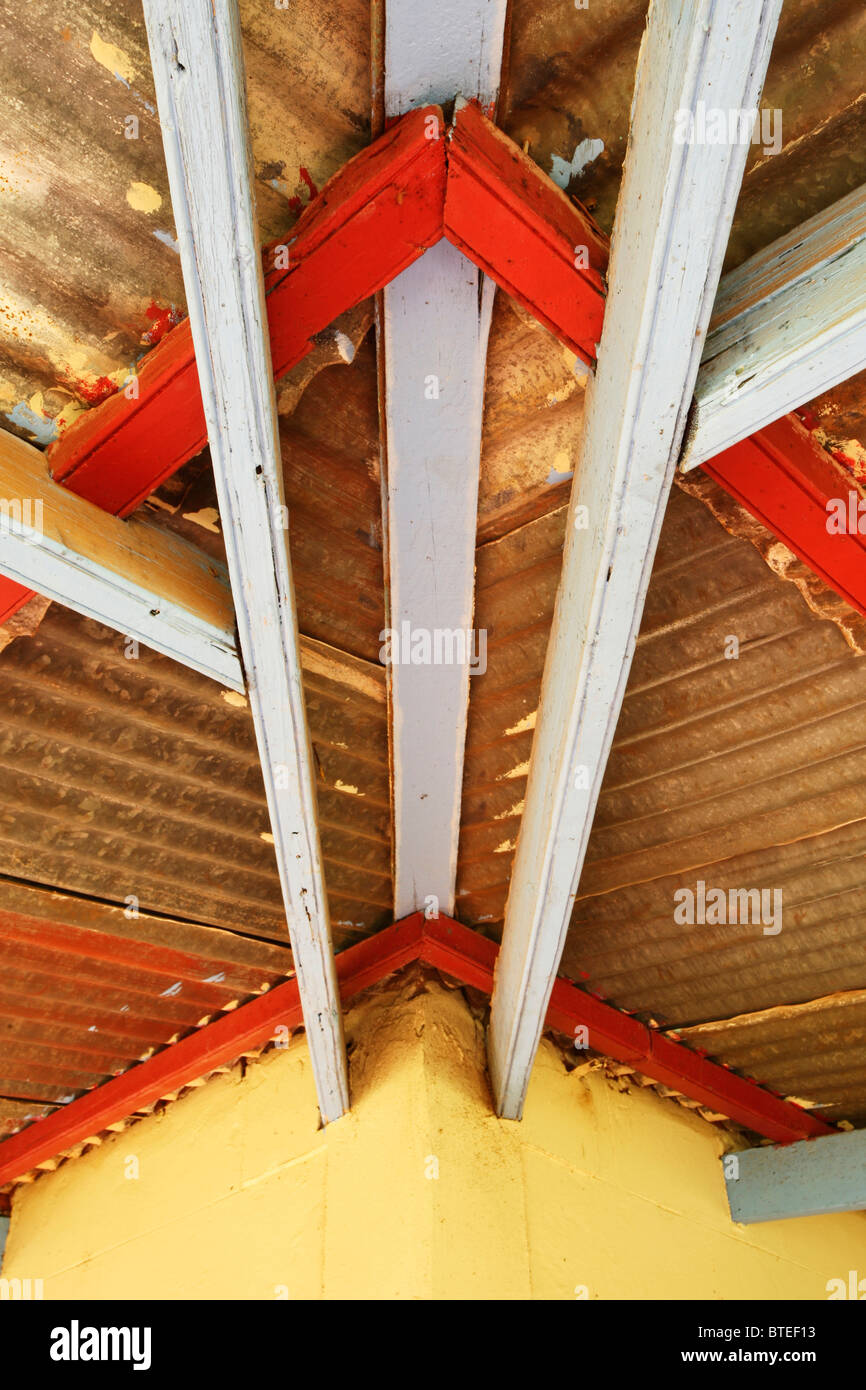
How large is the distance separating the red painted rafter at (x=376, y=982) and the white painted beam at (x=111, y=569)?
148cm

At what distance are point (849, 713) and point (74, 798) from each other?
2114mm

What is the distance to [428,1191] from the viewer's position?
2578 millimetres

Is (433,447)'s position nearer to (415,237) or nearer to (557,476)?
(557,476)

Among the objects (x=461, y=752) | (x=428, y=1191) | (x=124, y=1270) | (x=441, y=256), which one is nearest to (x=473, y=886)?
(x=461, y=752)

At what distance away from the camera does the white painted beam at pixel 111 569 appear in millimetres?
1782

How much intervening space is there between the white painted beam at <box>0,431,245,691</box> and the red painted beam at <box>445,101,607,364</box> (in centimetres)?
91

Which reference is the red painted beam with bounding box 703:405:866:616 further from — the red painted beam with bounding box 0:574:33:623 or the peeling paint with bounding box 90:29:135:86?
the red painted beam with bounding box 0:574:33:623

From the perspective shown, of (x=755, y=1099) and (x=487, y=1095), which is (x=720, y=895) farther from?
(x=755, y=1099)

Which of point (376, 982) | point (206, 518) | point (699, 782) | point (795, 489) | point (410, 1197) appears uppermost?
point (206, 518)

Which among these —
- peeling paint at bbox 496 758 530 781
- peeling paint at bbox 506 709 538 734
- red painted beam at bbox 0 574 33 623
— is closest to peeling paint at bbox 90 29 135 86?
red painted beam at bbox 0 574 33 623

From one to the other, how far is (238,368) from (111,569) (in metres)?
0.56

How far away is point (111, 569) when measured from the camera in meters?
1.88

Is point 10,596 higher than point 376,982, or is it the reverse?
point 10,596

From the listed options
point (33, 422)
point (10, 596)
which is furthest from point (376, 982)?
point (33, 422)
